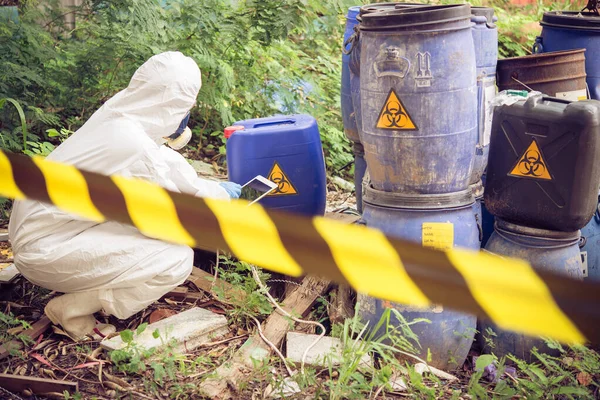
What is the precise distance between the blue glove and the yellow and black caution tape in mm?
2140

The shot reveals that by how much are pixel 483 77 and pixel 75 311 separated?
229 centimetres

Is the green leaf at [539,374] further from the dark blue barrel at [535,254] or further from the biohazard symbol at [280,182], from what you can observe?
the biohazard symbol at [280,182]

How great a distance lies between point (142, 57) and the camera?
523 cm

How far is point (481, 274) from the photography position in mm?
1194

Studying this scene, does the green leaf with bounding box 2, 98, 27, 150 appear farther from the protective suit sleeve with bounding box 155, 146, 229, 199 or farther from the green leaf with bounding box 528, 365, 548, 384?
the green leaf with bounding box 528, 365, 548, 384

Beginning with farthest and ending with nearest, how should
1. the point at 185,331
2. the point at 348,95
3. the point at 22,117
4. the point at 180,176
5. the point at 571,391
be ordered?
the point at 22,117 < the point at 348,95 < the point at 180,176 < the point at 185,331 < the point at 571,391

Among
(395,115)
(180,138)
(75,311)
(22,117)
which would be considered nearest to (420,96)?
(395,115)

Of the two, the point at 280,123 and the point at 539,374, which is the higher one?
the point at 280,123

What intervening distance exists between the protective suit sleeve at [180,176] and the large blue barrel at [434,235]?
832 mm

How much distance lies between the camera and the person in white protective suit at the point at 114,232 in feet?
11.1

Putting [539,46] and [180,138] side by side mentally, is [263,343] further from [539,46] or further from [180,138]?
[539,46]

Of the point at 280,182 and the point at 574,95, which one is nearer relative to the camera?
the point at 574,95

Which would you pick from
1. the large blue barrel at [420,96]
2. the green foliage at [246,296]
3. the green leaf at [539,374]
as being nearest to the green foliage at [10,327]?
the green foliage at [246,296]

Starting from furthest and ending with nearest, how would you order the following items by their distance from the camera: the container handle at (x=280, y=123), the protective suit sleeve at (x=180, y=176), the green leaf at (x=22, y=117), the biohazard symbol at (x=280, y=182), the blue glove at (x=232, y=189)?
the green leaf at (x=22, y=117) → the container handle at (x=280, y=123) → the biohazard symbol at (x=280, y=182) → the blue glove at (x=232, y=189) → the protective suit sleeve at (x=180, y=176)
